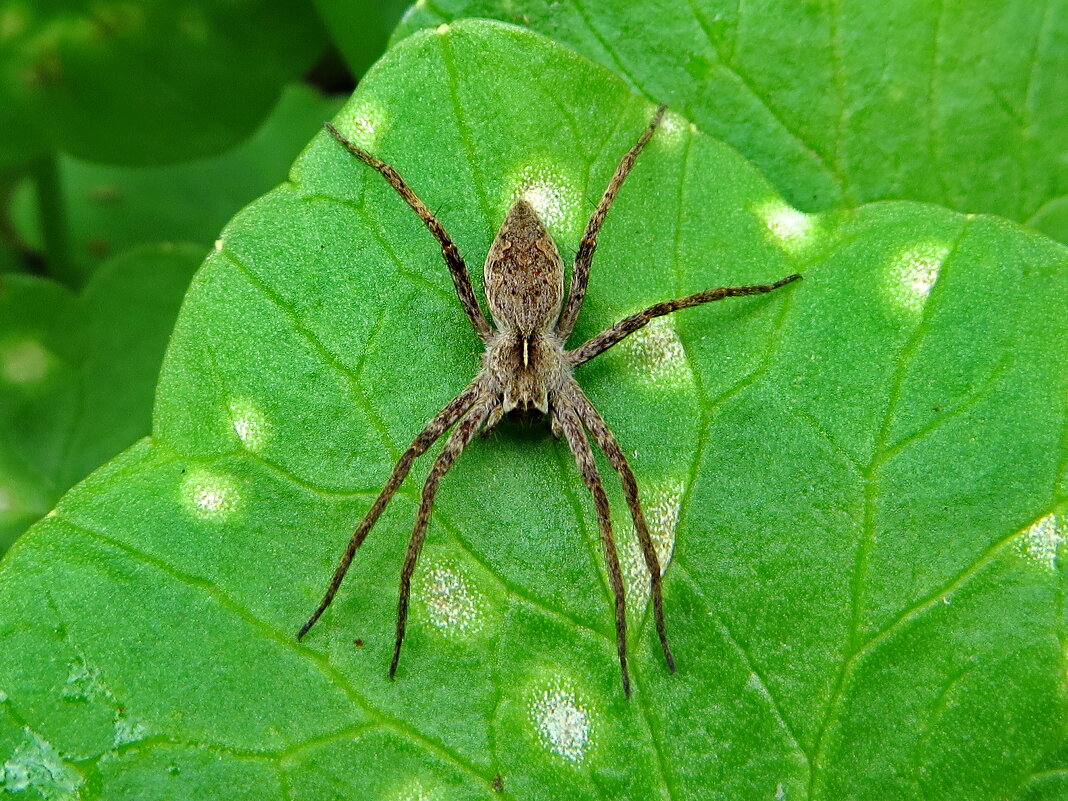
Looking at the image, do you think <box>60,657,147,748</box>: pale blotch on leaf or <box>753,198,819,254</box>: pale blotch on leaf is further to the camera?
<box>753,198,819,254</box>: pale blotch on leaf

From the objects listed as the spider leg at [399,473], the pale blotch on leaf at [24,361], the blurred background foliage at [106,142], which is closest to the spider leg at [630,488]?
the spider leg at [399,473]

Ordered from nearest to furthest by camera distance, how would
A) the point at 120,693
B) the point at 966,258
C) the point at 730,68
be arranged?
the point at 120,693 → the point at 966,258 → the point at 730,68

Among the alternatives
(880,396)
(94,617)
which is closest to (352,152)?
(94,617)

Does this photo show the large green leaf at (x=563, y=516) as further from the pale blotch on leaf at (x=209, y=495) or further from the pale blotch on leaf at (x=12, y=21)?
the pale blotch on leaf at (x=12, y=21)

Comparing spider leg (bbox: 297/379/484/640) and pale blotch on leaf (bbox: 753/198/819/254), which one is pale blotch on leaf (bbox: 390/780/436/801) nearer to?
spider leg (bbox: 297/379/484/640)

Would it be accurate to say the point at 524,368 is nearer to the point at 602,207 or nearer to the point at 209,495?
the point at 602,207

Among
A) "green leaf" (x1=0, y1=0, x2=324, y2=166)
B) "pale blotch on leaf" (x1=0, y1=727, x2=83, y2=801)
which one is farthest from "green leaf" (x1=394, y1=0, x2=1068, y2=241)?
"pale blotch on leaf" (x1=0, y1=727, x2=83, y2=801)

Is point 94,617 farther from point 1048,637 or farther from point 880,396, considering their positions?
point 1048,637
